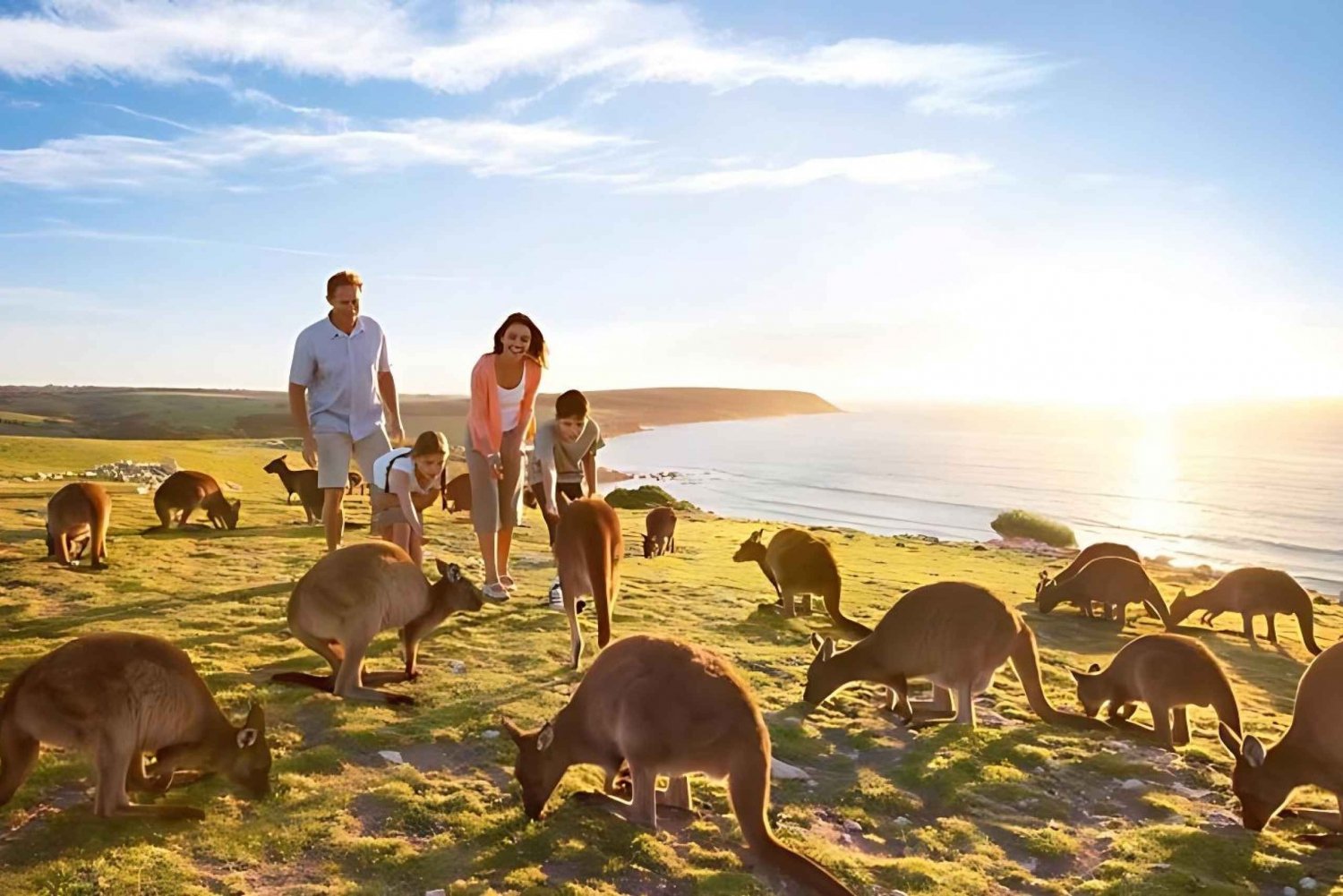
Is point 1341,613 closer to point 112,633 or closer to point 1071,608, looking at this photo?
point 1071,608

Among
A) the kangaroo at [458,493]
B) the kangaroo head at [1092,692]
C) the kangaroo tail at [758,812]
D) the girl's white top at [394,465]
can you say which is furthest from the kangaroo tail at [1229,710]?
the kangaroo at [458,493]

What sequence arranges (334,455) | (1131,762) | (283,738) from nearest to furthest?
(283,738)
(1131,762)
(334,455)

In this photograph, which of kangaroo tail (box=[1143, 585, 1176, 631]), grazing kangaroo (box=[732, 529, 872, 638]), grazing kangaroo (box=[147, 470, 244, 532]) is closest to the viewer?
grazing kangaroo (box=[732, 529, 872, 638])

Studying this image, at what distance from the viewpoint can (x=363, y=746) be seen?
17.2 ft

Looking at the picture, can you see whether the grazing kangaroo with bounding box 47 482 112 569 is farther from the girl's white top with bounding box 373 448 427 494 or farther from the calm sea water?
the calm sea water

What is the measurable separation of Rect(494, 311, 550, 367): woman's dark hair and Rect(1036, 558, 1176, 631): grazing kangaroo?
9235mm

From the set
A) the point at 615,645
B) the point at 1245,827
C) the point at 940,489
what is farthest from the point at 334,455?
the point at 940,489

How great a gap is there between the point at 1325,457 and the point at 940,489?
4793 cm

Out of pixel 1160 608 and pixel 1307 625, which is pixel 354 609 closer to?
pixel 1160 608

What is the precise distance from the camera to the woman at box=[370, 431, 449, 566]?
8.45 m

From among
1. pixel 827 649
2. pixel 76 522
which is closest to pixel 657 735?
pixel 827 649

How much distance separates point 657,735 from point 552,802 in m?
0.91

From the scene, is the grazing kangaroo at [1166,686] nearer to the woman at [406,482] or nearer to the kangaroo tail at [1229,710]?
the kangaroo tail at [1229,710]

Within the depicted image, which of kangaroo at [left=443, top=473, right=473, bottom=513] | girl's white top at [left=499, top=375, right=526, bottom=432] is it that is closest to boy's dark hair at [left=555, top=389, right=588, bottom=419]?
girl's white top at [left=499, top=375, right=526, bottom=432]
